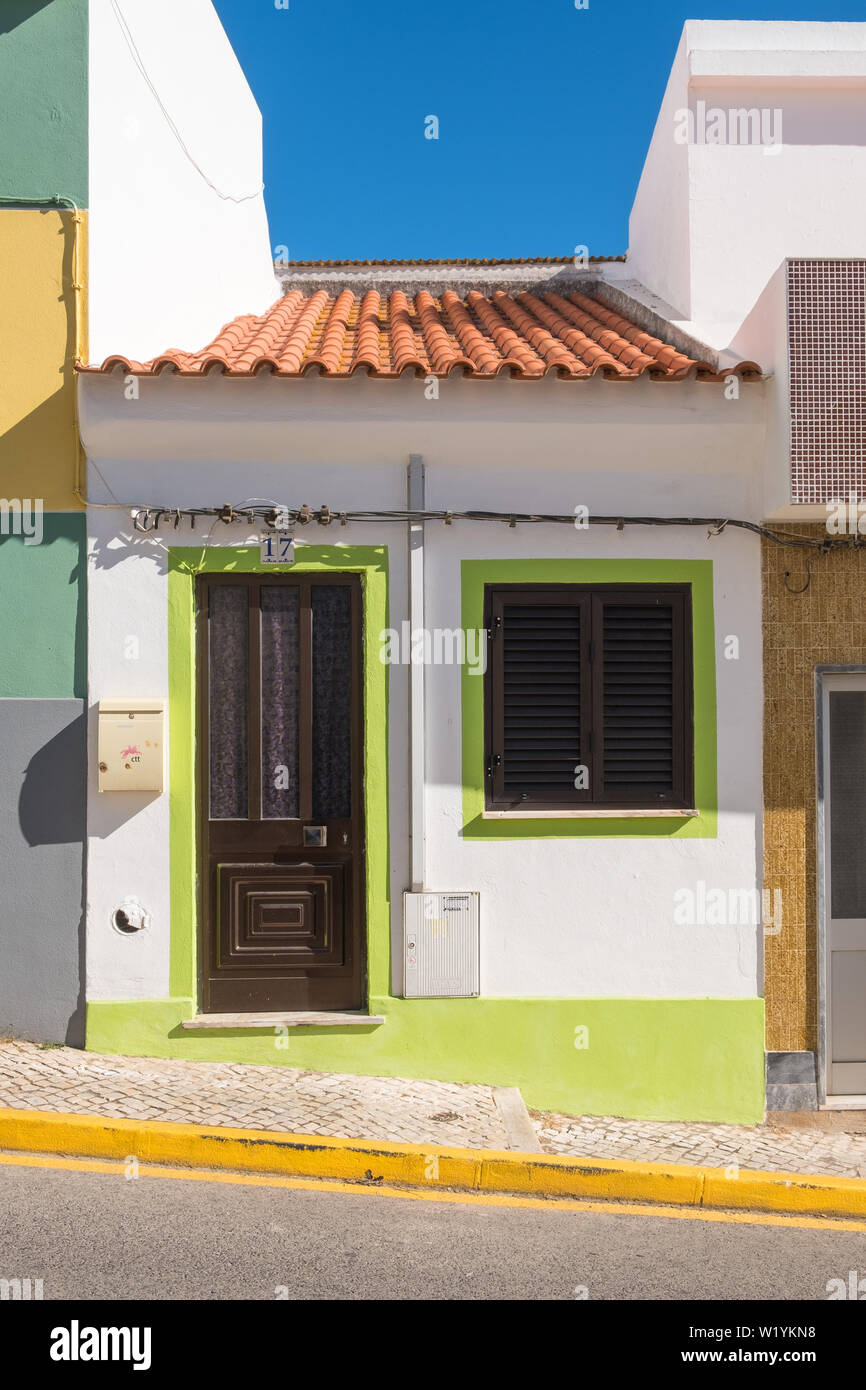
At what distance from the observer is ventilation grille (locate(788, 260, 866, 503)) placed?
19.6 feet

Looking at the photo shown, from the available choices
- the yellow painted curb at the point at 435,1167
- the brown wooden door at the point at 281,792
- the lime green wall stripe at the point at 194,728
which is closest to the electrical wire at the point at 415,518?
the lime green wall stripe at the point at 194,728

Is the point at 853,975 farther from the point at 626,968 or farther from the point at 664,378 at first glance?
the point at 664,378

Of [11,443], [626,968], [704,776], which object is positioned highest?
[11,443]

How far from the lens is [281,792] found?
20.8 feet

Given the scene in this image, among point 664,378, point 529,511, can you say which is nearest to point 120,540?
point 529,511

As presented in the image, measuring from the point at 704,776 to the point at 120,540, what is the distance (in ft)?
12.8

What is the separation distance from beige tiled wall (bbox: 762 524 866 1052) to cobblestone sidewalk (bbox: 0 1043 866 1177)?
87cm

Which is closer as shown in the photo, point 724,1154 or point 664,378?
point 724,1154

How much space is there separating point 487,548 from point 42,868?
3.35 metres

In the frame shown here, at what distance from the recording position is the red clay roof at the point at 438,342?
6004mm

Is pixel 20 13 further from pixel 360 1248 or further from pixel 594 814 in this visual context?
pixel 360 1248

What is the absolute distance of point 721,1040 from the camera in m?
6.36

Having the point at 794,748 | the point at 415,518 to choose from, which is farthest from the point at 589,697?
the point at 415,518
